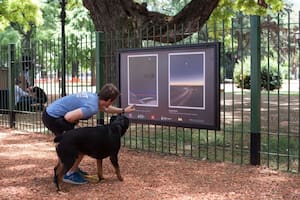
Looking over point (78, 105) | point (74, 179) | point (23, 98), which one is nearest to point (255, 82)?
point (78, 105)

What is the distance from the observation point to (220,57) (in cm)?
708

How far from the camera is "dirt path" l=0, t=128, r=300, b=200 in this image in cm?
561

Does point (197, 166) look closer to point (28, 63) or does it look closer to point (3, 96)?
point (28, 63)

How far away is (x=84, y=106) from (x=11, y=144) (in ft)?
13.8

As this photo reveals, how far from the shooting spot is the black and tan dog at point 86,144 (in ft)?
18.7

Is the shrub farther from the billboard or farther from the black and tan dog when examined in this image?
the black and tan dog

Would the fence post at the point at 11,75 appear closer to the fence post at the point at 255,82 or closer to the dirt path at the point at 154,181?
the dirt path at the point at 154,181

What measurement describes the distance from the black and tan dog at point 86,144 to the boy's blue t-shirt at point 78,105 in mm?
249

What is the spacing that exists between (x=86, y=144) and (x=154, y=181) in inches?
43.2

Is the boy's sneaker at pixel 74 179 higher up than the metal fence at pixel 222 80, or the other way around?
the metal fence at pixel 222 80

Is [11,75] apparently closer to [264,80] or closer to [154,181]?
[154,181]

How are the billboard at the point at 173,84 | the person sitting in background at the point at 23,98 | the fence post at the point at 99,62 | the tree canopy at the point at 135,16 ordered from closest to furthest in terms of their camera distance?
the billboard at the point at 173,84, the fence post at the point at 99,62, the person sitting in background at the point at 23,98, the tree canopy at the point at 135,16

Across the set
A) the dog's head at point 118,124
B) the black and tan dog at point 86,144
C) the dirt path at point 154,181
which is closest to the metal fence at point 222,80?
the dirt path at point 154,181

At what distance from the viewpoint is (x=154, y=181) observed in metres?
6.26
